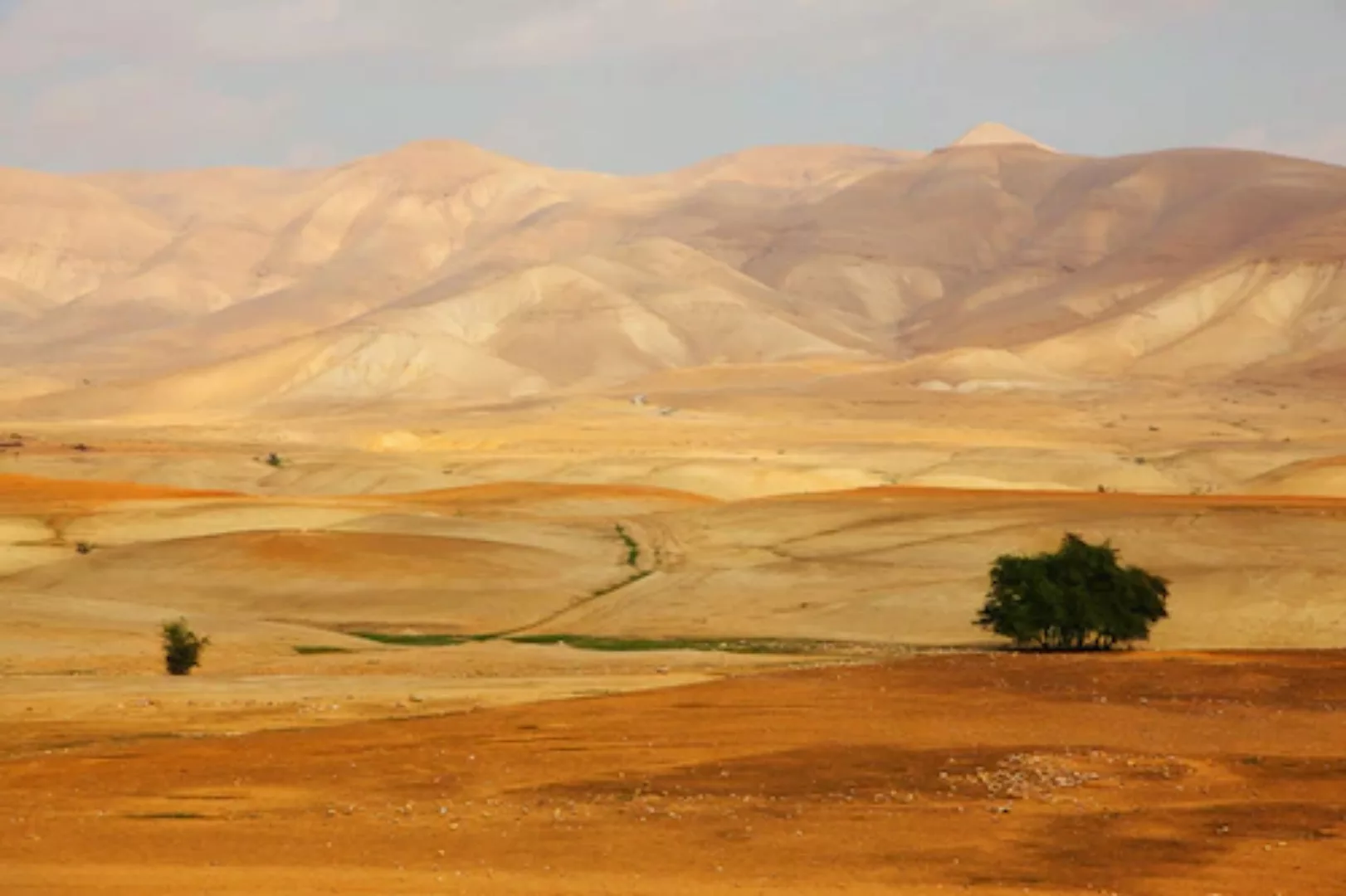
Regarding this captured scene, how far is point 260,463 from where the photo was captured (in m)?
118

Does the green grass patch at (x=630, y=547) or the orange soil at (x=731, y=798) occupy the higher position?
the green grass patch at (x=630, y=547)

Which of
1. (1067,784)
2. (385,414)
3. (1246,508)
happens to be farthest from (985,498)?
(385,414)

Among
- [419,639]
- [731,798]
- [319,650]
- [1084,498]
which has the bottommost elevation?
[731,798]

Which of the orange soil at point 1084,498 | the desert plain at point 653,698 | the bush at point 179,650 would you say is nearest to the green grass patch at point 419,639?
the desert plain at point 653,698

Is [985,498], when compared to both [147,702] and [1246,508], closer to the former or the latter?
[1246,508]

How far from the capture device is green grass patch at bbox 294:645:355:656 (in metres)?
47.9

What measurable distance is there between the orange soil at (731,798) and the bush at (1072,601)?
10618 mm

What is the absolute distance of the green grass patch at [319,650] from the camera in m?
47.9

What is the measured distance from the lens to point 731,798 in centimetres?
2497

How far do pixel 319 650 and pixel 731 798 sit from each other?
25430 mm

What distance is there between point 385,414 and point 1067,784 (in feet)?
552

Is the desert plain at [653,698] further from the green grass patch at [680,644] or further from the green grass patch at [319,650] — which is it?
→ the green grass patch at [319,650]

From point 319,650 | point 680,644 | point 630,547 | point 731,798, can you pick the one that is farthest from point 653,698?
point 630,547

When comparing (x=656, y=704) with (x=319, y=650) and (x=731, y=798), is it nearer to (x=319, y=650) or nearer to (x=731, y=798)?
(x=731, y=798)
